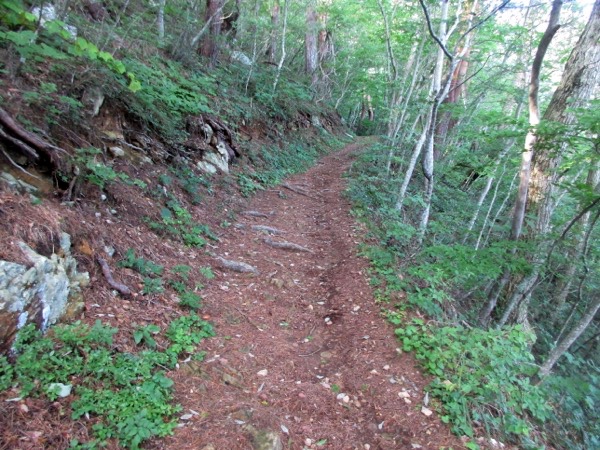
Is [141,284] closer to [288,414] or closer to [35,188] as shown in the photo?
[35,188]

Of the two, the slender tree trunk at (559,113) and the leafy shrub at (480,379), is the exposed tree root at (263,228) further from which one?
the slender tree trunk at (559,113)

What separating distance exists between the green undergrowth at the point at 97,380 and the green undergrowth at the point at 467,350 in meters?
2.50

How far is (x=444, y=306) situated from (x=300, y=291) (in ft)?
6.75

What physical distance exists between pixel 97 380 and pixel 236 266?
9.65 ft

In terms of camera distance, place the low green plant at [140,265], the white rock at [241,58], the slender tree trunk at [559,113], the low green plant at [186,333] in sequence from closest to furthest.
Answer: the low green plant at [186,333]
the low green plant at [140,265]
the slender tree trunk at [559,113]
the white rock at [241,58]

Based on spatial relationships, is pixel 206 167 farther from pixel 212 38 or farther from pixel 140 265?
pixel 212 38

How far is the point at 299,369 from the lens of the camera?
3701 millimetres

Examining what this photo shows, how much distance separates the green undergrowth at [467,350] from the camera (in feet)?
10.5

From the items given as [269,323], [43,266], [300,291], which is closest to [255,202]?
[300,291]

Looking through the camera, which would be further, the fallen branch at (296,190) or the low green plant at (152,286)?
the fallen branch at (296,190)

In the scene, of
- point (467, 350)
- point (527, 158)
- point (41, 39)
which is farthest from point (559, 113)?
point (41, 39)

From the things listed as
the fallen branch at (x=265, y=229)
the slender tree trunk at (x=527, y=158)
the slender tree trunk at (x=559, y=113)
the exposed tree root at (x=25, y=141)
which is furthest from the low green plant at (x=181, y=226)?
the slender tree trunk at (x=559, y=113)

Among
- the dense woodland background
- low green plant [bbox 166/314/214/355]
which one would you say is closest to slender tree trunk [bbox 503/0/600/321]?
the dense woodland background

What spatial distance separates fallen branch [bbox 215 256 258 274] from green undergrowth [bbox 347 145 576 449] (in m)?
1.91
